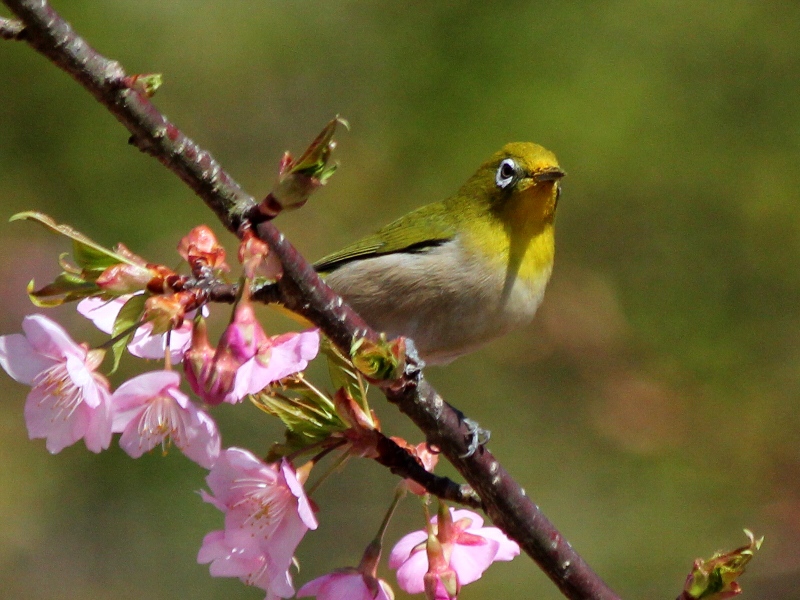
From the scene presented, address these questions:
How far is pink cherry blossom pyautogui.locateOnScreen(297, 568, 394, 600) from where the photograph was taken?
2.10 metres

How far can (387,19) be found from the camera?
6125mm

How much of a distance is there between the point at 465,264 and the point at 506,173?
545mm

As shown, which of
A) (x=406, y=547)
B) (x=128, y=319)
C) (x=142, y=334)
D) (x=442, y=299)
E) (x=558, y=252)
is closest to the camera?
(x=128, y=319)

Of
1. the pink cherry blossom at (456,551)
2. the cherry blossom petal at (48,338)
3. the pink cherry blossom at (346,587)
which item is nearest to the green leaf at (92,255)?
the cherry blossom petal at (48,338)

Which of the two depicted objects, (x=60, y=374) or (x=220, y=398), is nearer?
(x=220, y=398)

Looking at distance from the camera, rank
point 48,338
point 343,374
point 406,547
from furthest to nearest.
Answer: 1. point 406,547
2. point 343,374
3. point 48,338

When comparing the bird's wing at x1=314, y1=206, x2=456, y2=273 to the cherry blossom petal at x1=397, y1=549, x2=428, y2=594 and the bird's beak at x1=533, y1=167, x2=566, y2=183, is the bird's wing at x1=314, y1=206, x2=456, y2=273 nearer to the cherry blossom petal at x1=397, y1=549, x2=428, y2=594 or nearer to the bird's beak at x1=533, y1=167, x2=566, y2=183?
the bird's beak at x1=533, y1=167, x2=566, y2=183

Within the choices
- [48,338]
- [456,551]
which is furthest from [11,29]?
[456,551]

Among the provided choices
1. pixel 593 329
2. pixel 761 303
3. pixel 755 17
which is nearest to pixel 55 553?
pixel 593 329

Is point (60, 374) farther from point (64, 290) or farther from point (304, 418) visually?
point (304, 418)

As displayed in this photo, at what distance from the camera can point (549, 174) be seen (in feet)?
12.3

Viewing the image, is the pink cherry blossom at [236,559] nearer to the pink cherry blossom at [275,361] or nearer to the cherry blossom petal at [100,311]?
the pink cherry blossom at [275,361]

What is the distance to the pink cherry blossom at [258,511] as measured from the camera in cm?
196

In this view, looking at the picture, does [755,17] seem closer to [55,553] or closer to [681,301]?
[681,301]
